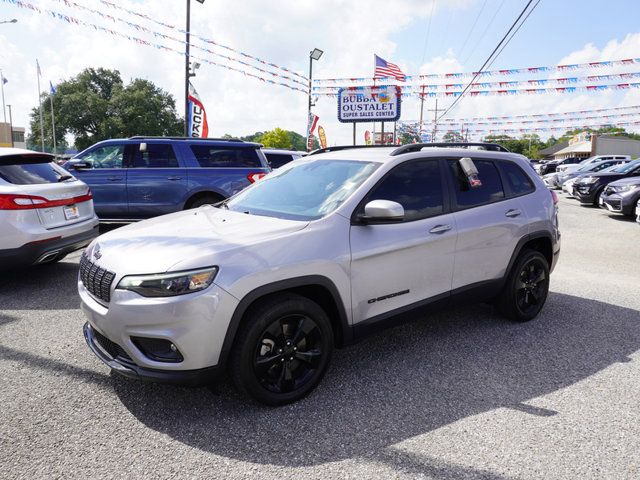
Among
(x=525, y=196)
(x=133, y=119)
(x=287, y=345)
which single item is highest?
(x=133, y=119)

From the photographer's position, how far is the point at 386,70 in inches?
870

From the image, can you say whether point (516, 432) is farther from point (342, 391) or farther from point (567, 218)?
point (567, 218)

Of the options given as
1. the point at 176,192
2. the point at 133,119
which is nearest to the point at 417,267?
the point at 176,192

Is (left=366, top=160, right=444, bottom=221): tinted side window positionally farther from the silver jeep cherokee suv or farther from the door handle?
the door handle

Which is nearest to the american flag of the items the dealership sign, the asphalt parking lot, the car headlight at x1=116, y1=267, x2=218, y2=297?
the dealership sign

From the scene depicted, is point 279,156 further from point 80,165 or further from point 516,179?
point 516,179

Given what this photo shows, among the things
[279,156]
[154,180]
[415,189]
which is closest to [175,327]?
[415,189]

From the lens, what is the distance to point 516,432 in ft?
9.23

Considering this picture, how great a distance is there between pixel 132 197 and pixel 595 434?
8323mm

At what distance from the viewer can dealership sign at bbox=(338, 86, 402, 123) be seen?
22.3 meters

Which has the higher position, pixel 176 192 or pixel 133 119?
pixel 133 119

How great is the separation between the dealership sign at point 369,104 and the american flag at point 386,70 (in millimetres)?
641

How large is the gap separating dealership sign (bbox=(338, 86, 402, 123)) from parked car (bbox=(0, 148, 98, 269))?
59.2ft

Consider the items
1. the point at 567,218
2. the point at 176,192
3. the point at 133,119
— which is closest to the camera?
the point at 176,192
